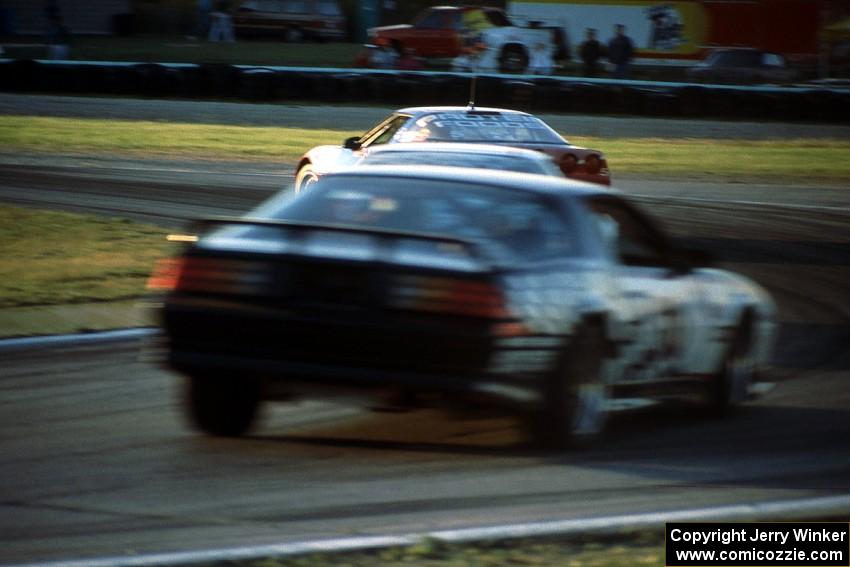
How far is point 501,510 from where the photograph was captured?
5.65m

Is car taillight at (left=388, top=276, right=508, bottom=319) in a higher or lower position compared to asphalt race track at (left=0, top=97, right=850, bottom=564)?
higher

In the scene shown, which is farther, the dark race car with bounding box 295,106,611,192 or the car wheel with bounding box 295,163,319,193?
the car wheel with bounding box 295,163,319,193

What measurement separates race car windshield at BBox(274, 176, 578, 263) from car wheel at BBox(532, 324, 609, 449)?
0.41 meters

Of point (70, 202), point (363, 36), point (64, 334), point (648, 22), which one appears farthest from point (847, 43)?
point (64, 334)

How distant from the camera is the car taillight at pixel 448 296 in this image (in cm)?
630

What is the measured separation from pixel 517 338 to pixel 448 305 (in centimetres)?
31

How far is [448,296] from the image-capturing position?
6.32 m

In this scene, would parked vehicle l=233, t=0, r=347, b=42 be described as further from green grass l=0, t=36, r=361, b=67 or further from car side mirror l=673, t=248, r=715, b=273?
car side mirror l=673, t=248, r=715, b=273

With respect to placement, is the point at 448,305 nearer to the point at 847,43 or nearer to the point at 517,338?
the point at 517,338

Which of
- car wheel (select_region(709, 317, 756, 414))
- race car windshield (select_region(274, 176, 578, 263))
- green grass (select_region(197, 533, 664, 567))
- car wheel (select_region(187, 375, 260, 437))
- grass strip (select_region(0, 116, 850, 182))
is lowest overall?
grass strip (select_region(0, 116, 850, 182))

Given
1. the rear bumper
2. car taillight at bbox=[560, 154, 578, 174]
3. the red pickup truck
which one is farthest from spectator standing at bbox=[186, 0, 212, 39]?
the rear bumper

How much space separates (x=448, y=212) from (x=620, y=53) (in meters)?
31.4

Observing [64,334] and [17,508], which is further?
[64,334]

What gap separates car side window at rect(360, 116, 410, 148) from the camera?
1516 cm
